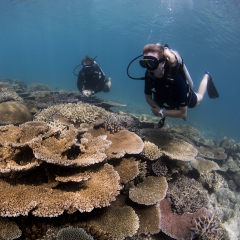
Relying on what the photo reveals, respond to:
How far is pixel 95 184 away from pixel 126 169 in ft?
3.56

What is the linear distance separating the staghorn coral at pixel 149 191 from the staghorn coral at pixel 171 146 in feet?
2.97

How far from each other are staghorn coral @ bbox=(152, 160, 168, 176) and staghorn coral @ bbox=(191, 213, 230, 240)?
4.66 feet

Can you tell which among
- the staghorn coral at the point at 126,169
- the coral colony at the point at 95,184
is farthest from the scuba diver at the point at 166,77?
the staghorn coral at the point at 126,169

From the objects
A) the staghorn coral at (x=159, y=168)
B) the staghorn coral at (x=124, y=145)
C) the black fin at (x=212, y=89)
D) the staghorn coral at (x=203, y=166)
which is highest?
the black fin at (x=212, y=89)

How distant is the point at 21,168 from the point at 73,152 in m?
1.16

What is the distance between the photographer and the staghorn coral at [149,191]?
3402 mm

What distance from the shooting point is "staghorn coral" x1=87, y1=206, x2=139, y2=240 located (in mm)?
2789

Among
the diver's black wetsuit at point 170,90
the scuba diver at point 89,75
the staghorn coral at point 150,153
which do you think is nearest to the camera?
the diver's black wetsuit at point 170,90

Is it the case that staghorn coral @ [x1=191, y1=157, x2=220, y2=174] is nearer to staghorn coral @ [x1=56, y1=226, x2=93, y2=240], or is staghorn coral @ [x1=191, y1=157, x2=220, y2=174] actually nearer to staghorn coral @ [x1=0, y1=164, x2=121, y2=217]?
staghorn coral @ [x1=0, y1=164, x2=121, y2=217]

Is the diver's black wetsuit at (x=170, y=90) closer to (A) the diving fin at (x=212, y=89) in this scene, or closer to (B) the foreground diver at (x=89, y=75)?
(A) the diving fin at (x=212, y=89)

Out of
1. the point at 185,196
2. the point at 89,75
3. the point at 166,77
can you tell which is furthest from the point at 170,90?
the point at 89,75

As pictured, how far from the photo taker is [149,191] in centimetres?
368

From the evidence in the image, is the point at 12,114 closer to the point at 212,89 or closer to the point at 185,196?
the point at 185,196

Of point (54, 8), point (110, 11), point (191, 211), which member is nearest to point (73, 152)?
point (191, 211)
